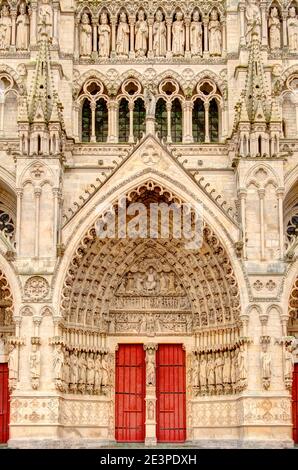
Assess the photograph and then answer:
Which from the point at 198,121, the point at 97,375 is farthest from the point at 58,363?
the point at 198,121

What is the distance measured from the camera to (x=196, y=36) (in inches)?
942

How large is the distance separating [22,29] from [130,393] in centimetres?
1035

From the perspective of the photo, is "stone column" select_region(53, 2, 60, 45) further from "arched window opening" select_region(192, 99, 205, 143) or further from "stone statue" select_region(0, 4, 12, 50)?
"arched window opening" select_region(192, 99, 205, 143)

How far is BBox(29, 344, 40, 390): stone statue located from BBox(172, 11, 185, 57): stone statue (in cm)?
909

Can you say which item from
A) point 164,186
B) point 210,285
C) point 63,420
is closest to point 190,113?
point 164,186

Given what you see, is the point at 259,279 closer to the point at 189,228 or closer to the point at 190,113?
the point at 189,228

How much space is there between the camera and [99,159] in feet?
75.3

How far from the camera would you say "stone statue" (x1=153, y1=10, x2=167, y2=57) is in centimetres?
2383

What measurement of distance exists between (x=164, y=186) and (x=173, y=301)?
3.25m

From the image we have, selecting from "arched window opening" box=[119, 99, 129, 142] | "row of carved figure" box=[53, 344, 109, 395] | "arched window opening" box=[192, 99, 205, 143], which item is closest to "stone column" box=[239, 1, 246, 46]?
"arched window opening" box=[192, 99, 205, 143]

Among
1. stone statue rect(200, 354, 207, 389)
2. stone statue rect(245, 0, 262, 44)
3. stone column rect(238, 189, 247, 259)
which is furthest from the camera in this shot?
stone statue rect(245, 0, 262, 44)

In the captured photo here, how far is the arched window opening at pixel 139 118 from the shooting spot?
934 inches

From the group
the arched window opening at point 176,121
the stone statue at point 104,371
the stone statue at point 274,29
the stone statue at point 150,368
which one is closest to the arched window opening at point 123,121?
the arched window opening at point 176,121

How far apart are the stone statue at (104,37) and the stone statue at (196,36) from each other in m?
2.31
